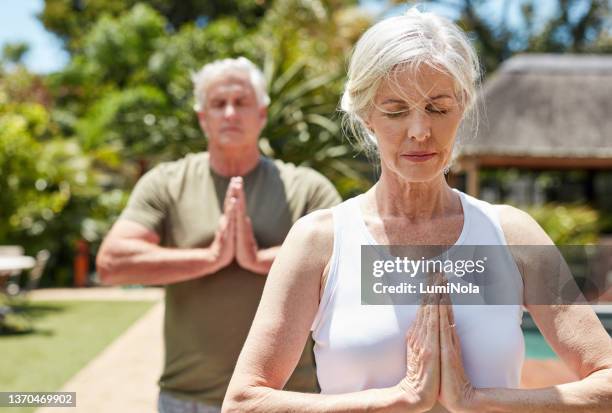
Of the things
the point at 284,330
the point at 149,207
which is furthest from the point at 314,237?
the point at 149,207

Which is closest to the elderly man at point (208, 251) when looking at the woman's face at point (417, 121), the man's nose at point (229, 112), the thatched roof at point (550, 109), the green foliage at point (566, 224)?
the man's nose at point (229, 112)

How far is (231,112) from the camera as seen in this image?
246cm

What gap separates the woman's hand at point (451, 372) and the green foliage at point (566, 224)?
11.2 meters

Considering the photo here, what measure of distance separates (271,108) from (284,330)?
13.1ft

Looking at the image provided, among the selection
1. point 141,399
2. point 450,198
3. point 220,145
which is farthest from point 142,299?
point 450,198

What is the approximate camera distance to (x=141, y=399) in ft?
18.8

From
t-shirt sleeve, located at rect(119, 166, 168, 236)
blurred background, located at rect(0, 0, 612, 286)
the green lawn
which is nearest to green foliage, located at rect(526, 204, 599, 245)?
blurred background, located at rect(0, 0, 612, 286)

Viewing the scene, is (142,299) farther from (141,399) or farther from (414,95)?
(414,95)

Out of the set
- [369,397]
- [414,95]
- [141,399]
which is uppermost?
[414,95]

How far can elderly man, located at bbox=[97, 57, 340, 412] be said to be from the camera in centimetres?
223

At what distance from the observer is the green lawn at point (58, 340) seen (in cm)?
683

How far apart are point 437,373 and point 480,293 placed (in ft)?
0.63

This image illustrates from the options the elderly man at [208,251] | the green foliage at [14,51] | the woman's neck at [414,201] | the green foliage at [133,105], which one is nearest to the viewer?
the woman's neck at [414,201]

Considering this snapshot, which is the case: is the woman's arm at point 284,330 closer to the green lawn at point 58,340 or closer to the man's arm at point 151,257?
the man's arm at point 151,257
